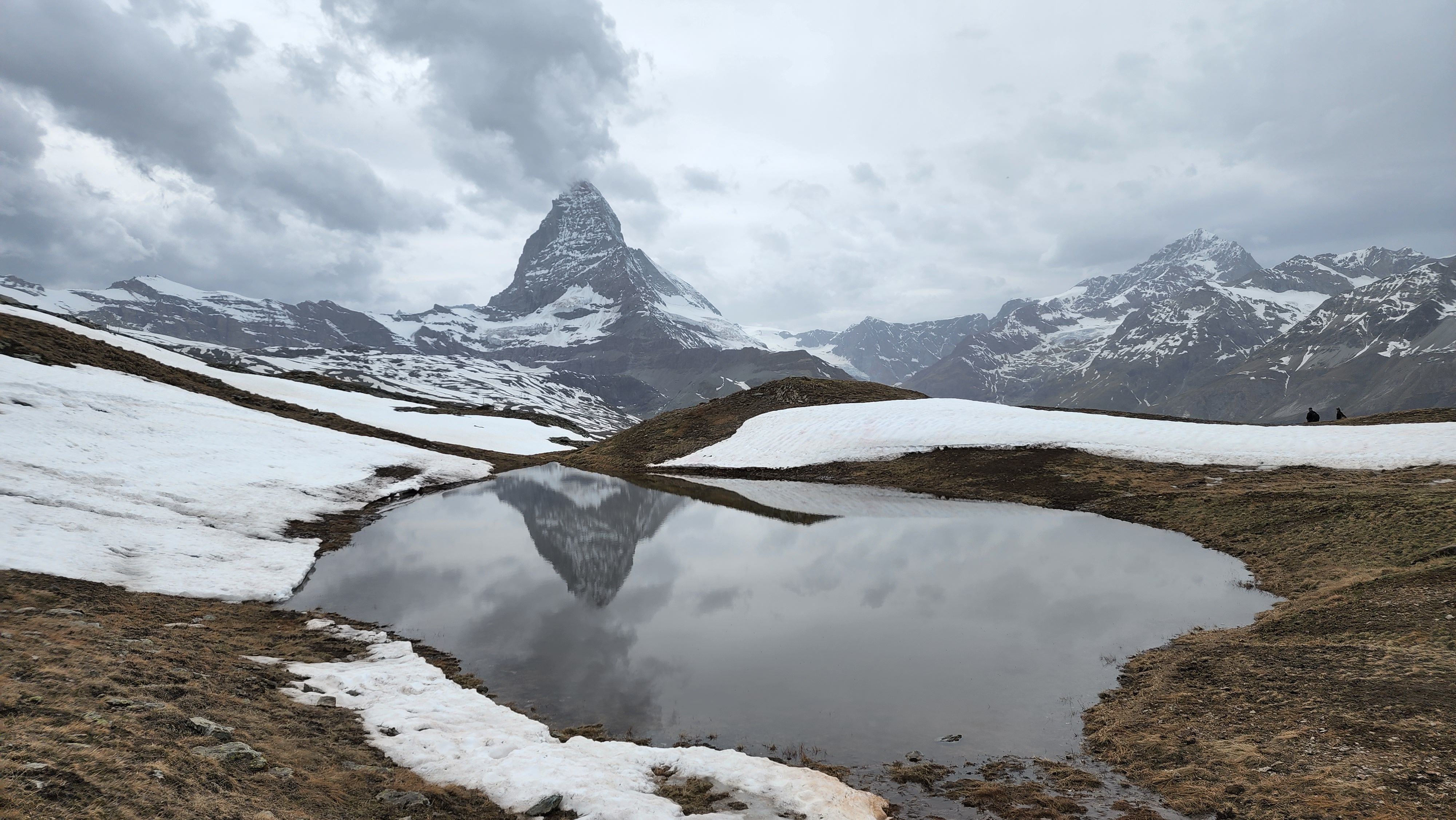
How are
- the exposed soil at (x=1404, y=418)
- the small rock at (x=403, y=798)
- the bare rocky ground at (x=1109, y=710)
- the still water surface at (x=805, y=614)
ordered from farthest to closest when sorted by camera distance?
the exposed soil at (x=1404, y=418), the still water surface at (x=805, y=614), the small rock at (x=403, y=798), the bare rocky ground at (x=1109, y=710)

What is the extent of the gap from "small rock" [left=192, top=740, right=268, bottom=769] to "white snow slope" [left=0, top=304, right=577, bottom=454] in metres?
74.6

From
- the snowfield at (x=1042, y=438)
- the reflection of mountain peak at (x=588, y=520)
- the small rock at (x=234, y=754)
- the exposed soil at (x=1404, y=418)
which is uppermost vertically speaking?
the exposed soil at (x=1404, y=418)

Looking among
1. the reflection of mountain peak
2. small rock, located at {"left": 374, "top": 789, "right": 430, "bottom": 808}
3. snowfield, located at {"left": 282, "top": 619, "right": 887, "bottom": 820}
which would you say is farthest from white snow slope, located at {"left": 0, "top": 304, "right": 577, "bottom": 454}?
small rock, located at {"left": 374, "top": 789, "right": 430, "bottom": 808}

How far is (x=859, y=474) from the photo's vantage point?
58156 millimetres

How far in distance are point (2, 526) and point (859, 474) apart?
5156cm

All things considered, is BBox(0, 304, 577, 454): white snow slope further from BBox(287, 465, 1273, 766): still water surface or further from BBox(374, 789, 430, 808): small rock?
BBox(374, 789, 430, 808): small rock

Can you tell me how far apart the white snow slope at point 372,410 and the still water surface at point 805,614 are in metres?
55.9

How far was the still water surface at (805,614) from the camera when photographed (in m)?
15.3

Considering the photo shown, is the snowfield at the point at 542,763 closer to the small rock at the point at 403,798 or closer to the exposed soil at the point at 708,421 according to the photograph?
the small rock at the point at 403,798

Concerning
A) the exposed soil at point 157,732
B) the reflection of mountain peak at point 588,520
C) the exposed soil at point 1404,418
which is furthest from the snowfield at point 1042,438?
the exposed soil at point 157,732

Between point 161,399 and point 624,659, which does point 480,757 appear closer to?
point 624,659

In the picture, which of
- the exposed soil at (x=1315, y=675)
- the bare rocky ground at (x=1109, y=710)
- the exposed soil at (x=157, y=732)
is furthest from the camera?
the exposed soil at (x=1315, y=675)

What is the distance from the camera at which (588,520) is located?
4188 cm

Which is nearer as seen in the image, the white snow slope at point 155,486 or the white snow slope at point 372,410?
the white snow slope at point 155,486
